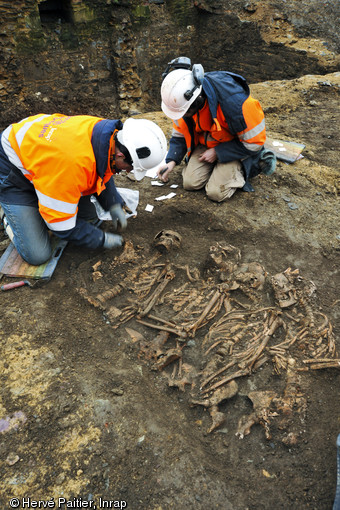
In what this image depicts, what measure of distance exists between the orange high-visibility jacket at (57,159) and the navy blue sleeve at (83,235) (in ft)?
0.34

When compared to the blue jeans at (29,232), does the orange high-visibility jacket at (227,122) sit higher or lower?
higher

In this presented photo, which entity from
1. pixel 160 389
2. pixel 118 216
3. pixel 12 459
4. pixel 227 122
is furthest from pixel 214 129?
pixel 12 459

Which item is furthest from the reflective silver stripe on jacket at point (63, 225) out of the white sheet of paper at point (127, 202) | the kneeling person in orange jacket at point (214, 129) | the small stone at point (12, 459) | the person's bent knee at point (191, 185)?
the person's bent knee at point (191, 185)

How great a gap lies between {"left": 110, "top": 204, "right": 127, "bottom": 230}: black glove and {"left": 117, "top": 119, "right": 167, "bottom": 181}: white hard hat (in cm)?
96

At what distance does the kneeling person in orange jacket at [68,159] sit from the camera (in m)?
3.35

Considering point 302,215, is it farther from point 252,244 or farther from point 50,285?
point 50,285

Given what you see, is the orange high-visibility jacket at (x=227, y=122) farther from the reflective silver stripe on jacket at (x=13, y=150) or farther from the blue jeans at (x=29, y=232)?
the blue jeans at (x=29, y=232)

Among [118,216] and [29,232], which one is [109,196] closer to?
[118,216]

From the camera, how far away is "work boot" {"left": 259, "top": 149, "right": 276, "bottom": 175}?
5156 millimetres

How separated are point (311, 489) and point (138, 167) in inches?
118

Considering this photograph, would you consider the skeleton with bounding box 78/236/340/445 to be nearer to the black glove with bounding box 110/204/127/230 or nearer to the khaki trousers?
the black glove with bounding box 110/204/127/230

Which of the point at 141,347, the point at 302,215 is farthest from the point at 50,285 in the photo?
the point at 302,215

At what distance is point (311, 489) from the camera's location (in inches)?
99.5

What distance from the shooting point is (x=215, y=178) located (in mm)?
5160
